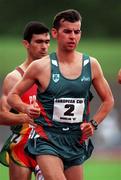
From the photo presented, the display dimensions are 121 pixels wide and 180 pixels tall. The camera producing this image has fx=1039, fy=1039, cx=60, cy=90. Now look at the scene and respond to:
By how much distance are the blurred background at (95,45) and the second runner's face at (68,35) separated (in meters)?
4.99

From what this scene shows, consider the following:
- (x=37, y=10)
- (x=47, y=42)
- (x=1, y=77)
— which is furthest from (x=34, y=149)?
(x=37, y=10)

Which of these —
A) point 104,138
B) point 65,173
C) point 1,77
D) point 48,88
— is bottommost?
point 104,138

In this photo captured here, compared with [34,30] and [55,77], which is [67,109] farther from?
[34,30]

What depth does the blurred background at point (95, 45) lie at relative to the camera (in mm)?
14375

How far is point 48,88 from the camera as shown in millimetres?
8852

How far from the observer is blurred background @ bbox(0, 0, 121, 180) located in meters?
14.4

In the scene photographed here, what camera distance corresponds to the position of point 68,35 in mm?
8945

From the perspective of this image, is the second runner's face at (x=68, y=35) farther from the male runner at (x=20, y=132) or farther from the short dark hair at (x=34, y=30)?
the short dark hair at (x=34, y=30)

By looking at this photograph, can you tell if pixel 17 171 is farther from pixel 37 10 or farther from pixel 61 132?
pixel 37 10

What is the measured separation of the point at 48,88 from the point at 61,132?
0.40 m

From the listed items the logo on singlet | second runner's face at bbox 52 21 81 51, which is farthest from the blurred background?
the logo on singlet

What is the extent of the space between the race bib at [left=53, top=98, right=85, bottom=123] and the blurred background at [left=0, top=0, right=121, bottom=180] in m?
5.03

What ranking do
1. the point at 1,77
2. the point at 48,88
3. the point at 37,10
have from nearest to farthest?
1. the point at 48,88
2. the point at 1,77
3. the point at 37,10

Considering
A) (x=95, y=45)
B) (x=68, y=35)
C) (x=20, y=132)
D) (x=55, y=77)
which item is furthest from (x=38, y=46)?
(x=95, y=45)
